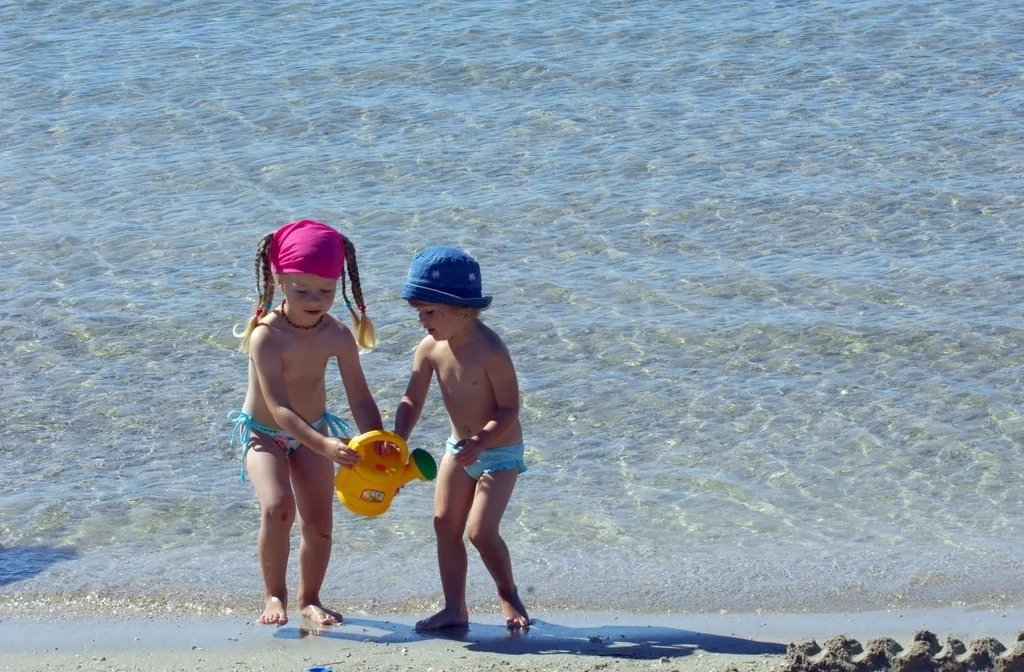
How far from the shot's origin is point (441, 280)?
4152mm

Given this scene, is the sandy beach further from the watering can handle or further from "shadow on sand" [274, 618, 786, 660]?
the watering can handle

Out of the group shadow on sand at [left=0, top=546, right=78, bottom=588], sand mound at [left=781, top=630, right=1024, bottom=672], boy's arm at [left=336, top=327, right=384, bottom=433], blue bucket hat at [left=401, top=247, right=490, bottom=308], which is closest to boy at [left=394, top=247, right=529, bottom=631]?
blue bucket hat at [left=401, top=247, right=490, bottom=308]

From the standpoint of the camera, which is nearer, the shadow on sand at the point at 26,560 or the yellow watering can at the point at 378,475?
the yellow watering can at the point at 378,475

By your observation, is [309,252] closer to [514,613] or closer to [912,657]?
[514,613]

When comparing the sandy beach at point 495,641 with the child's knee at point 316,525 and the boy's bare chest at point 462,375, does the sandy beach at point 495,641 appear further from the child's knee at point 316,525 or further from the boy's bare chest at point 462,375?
the boy's bare chest at point 462,375

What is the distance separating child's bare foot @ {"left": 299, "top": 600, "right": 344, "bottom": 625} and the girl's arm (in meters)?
0.55

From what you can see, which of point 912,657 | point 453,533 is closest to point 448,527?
point 453,533

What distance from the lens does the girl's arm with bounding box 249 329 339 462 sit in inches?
163

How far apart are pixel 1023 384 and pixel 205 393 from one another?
3.82 meters

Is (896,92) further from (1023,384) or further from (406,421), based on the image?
(406,421)

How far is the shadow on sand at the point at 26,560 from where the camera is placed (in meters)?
4.76

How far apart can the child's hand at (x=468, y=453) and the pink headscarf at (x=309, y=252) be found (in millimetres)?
664

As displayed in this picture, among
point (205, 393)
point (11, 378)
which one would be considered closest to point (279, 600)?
point (205, 393)

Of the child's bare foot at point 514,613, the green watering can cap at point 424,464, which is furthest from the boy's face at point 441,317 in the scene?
the child's bare foot at point 514,613
